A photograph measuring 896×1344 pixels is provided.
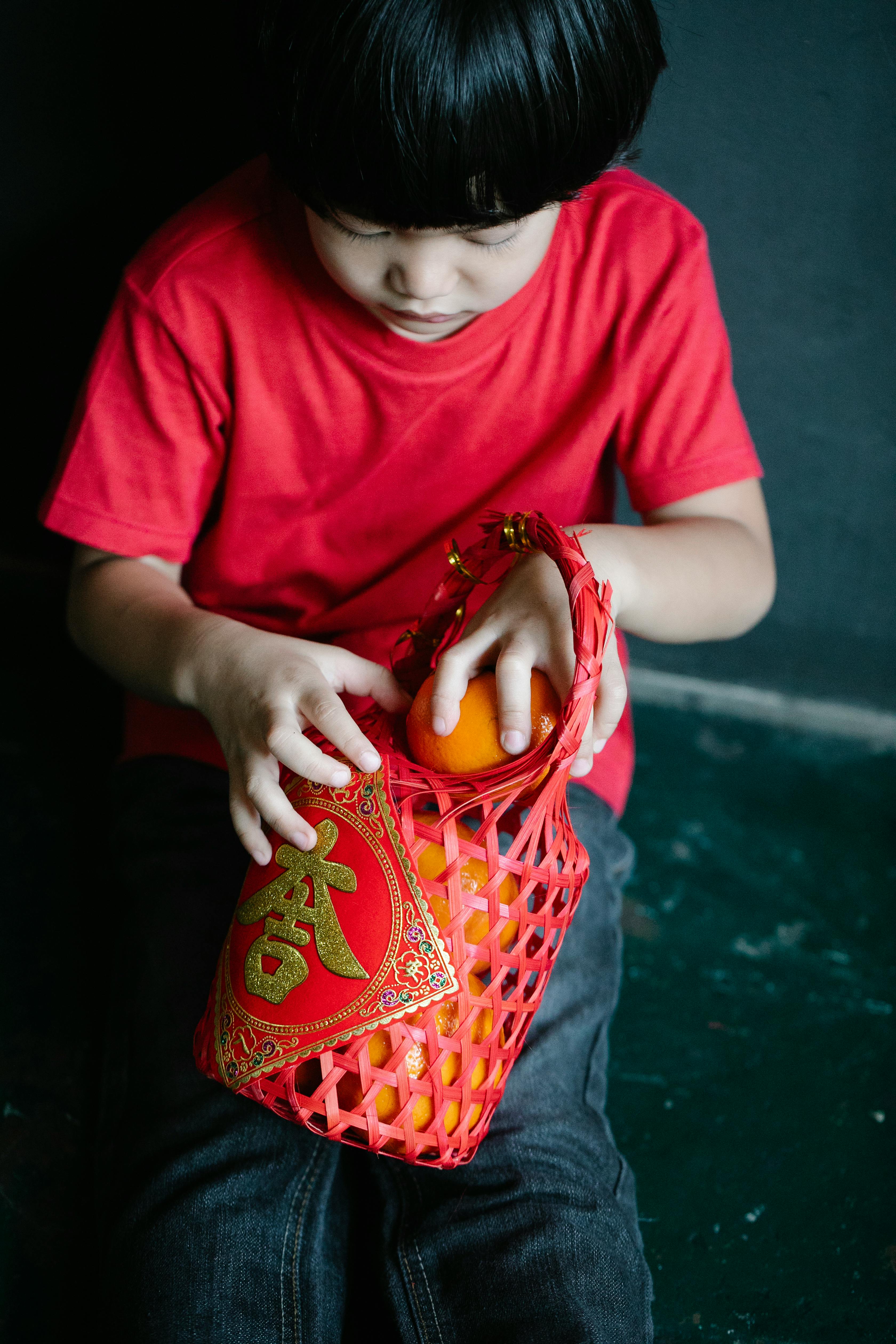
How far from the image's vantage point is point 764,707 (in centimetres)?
128

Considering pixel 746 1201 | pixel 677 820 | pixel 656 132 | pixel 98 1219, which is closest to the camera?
pixel 98 1219

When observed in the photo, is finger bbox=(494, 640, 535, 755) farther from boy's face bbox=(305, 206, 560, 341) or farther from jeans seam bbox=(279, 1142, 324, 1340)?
jeans seam bbox=(279, 1142, 324, 1340)

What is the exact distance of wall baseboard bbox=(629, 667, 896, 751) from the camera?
4.12 feet

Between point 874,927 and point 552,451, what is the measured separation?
583 millimetres

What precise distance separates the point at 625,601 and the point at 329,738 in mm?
256

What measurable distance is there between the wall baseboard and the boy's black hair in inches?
30.7

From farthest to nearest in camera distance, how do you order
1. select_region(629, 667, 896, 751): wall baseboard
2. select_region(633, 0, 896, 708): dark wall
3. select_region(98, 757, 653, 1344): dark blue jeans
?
select_region(629, 667, 896, 751): wall baseboard < select_region(633, 0, 896, 708): dark wall < select_region(98, 757, 653, 1344): dark blue jeans

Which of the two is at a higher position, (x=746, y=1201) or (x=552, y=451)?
(x=552, y=451)

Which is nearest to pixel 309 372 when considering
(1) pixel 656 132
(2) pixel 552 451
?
(2) pixel 552 451

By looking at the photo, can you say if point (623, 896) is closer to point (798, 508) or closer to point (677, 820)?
point (677, 820)

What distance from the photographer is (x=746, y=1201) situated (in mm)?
817

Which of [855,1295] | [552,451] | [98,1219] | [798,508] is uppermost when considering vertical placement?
[552,451]

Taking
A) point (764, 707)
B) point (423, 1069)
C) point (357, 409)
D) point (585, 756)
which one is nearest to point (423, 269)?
point (357, 409)

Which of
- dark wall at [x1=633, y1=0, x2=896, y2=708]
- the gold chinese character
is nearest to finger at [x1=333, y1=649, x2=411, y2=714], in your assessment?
the gold chinese character
